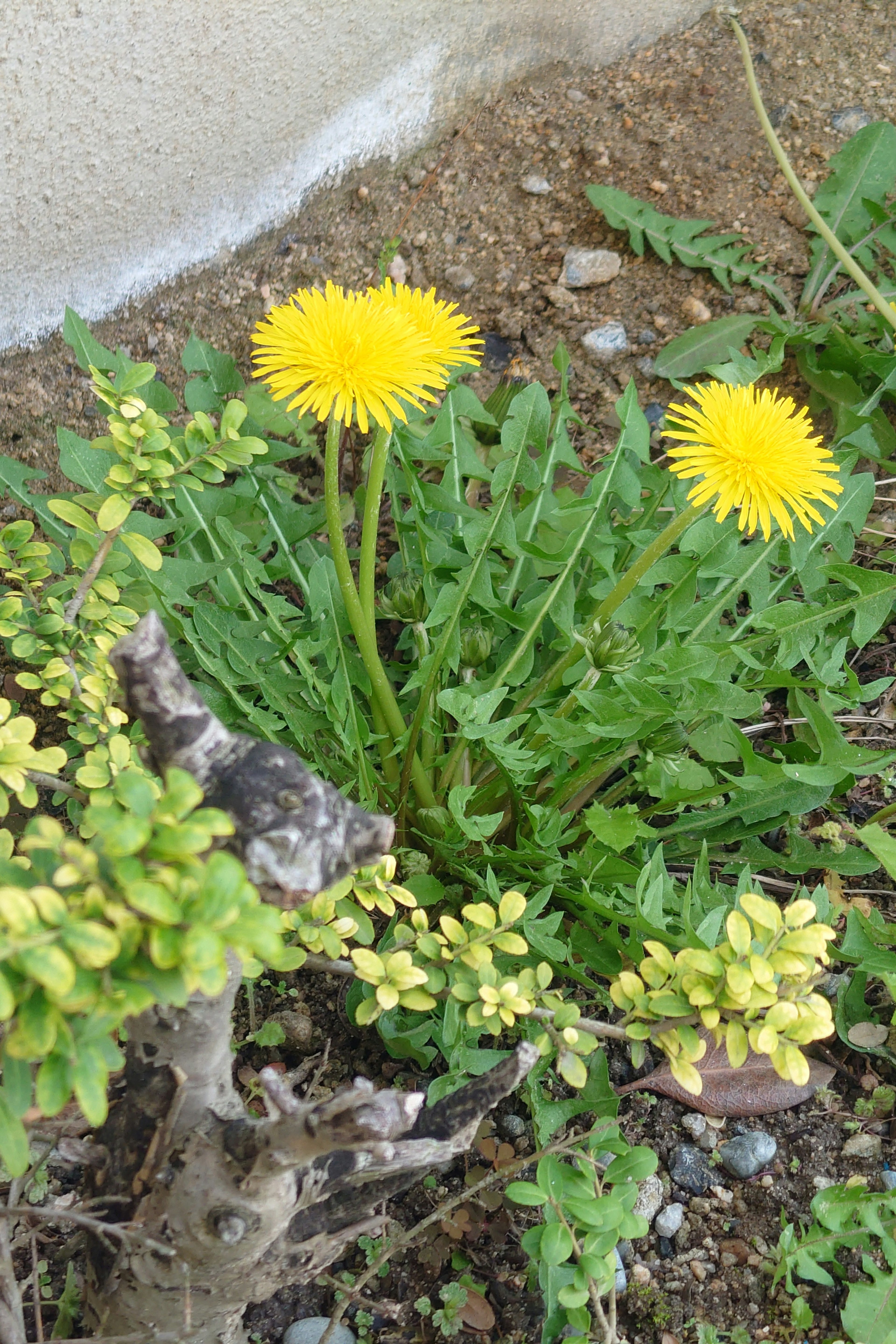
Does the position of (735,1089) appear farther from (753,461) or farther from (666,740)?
(753,461)

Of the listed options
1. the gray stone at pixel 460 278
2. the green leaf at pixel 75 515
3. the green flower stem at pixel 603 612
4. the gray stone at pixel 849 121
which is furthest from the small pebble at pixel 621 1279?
the gray stone at pixel 849 121

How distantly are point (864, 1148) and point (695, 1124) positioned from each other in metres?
0.27

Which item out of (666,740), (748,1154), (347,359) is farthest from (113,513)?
(748,1154)

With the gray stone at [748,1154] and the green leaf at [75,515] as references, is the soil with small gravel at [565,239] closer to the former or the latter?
the gray stone at [748,1154]

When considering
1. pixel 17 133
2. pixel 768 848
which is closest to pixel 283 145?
pixel 17 133

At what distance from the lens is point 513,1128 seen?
1.61 meters

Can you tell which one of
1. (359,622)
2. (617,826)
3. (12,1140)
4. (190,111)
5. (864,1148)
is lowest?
(864,1148)

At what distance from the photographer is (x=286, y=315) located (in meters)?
1.55

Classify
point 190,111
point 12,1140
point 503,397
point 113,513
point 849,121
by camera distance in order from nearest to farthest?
point 12,1140 → point 113,513 → point 190,111 → point 503,397 → point 849,121

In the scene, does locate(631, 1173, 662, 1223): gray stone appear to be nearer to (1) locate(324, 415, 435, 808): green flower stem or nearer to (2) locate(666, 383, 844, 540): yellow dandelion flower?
(1) locate(324, 415, 435, 808): green flower stem

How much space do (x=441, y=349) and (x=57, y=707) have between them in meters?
1.09

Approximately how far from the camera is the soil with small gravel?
178 centimetres

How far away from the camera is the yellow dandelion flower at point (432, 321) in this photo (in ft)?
5.26

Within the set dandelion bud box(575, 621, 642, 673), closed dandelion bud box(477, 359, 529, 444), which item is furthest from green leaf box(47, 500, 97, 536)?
closed dandelion bud box(477, 359, 529, 444)
